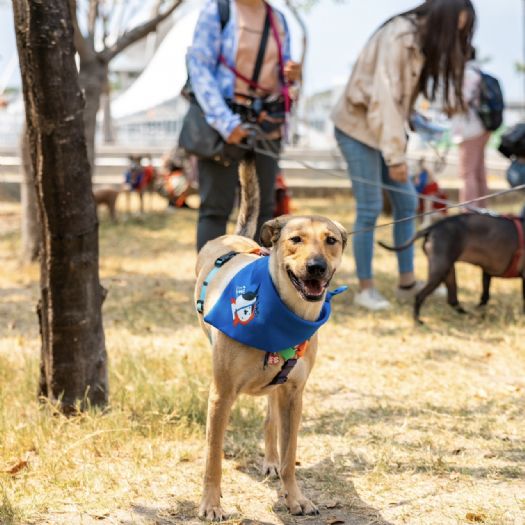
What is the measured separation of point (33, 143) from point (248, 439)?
5.14 ft

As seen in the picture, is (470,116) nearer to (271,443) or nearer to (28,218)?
(28,218)

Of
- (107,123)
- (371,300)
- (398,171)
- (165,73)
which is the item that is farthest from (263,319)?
(107,123)

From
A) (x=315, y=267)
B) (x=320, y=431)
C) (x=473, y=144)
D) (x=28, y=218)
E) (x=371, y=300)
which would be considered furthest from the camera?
(x=473, y=144)

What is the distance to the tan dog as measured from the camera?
257 cm

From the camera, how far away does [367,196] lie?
562 cm

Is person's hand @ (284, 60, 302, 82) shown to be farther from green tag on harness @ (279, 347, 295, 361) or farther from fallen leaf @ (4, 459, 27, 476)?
fallen leaf @ (4, 459, 27, 476)

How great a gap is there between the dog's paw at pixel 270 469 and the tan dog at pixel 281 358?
77 mm

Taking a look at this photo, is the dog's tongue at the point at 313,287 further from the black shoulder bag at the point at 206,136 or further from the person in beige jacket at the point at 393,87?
the person in beige jacket at the point at 393,87

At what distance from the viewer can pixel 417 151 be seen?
29156mm

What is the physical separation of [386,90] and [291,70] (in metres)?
0.82

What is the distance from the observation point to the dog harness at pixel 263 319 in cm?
262

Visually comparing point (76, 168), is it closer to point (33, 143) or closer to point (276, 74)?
point (33, 143)

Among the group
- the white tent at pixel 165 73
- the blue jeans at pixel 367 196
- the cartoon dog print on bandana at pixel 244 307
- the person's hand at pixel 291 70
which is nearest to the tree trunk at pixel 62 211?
the cartoon dog print on bandana at pixel 244 307

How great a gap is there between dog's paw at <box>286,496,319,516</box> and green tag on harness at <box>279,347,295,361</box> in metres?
0.54
